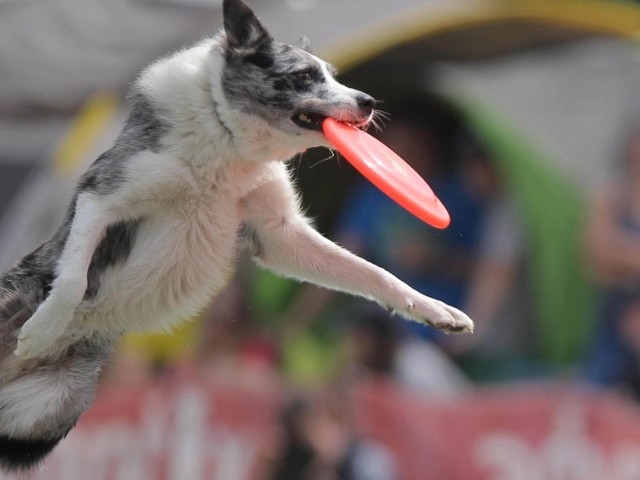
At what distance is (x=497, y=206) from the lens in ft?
45.2

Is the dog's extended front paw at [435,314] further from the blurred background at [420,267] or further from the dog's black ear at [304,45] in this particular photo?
the blurred background at [420,267]

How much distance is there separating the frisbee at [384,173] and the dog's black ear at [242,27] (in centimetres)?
55

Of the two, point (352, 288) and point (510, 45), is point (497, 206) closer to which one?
point (510, 45)

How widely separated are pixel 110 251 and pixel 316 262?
972mm

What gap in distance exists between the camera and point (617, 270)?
1315cm

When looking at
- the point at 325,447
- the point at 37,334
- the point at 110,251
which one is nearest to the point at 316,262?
the point at 110,251

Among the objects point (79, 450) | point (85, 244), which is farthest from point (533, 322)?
point (85, 244)

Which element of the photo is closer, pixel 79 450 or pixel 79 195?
pixel 79 195

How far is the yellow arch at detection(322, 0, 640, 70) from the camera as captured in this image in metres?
13.3

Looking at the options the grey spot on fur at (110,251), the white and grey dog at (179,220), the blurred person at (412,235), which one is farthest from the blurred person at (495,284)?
the grey spot on fur at (110,251)

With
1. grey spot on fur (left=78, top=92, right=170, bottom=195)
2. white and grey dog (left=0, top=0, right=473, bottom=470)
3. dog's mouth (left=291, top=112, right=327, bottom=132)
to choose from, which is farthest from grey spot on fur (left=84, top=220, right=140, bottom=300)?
dog's mouth (left=291, top=112, right=327, bottom=132)

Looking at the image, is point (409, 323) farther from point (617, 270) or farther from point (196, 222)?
point (196, 222)

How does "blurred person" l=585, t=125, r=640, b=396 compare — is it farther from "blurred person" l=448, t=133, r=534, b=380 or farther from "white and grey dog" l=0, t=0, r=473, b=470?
"white and grey dog" l=0, t=0, r=473, b=470

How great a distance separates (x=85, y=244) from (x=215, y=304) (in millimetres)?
7404
